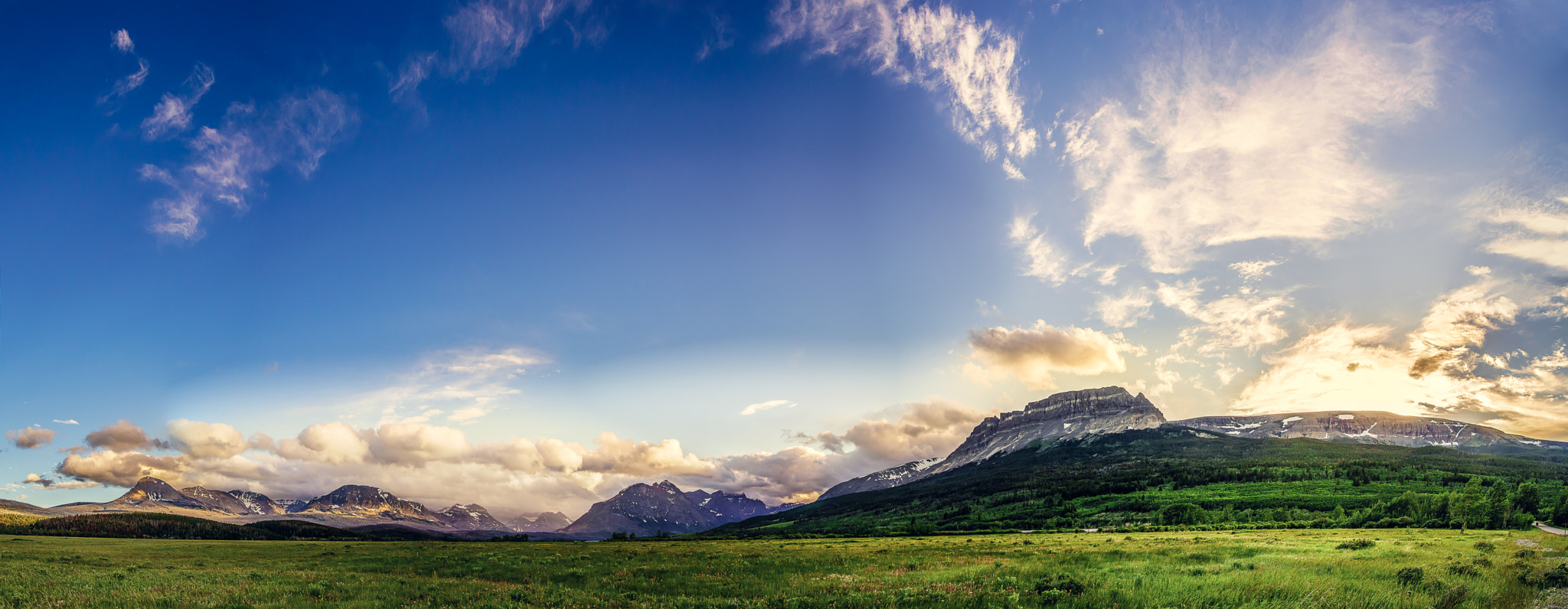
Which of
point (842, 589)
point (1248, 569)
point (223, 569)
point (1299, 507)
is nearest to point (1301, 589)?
point (1248, 569)

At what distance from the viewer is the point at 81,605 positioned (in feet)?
57.7

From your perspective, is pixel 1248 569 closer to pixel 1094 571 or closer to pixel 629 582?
pixel 1094 571

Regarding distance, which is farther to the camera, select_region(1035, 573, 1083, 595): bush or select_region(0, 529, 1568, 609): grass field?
select_region(1035, 573, 1083, 595): bush

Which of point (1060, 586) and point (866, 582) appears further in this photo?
point (866, 582)

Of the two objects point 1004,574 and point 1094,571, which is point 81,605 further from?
point 1094,571

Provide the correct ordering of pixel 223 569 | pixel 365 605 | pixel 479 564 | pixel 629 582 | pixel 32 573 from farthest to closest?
1. pixel 479 564
2. pixel 223 569
3. pixel 32 573
4. pixel 629 582
5. pixel 365 605

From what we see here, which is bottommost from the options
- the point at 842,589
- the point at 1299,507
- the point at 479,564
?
the point at 1299,507

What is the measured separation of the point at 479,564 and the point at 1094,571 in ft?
103

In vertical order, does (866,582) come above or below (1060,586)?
below

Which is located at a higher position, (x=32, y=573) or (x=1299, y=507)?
(x=32, y=573)

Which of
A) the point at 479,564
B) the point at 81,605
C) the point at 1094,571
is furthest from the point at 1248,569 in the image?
the point at 81,605

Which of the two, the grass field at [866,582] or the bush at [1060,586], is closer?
the grass field at [866,582]

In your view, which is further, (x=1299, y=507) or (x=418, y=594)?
(x=1299, y=507)

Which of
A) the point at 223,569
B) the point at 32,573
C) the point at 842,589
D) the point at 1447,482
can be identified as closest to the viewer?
the point at 842,589
